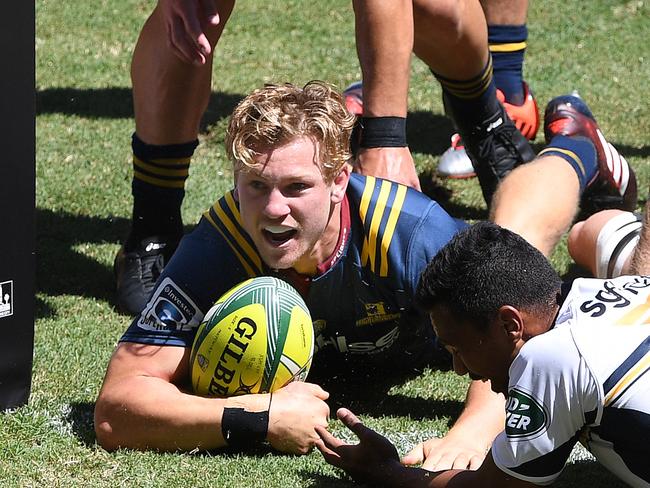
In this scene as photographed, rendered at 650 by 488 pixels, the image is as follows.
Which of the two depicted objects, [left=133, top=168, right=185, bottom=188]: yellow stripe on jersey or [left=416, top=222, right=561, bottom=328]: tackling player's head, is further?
[left=133, top=168, right=185, bottom=188]: yellow stripe on jersey

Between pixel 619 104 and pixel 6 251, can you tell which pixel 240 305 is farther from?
pixel 619 104

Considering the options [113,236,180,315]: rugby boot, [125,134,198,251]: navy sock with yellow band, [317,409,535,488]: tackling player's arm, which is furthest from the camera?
[125,134,198,251]: navy sock with yellow band

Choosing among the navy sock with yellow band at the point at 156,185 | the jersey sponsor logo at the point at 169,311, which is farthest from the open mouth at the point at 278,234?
the navy sock with yellow band at the point at 156,185

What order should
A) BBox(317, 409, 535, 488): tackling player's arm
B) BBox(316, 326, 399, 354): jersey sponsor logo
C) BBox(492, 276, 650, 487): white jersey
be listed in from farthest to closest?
BBox(316, 326, 399, 354): jersey sponsor logo < BBox(317, 409, 535, 488): tackling player's arm < BBox(492, 276, 650, 487): white jersey

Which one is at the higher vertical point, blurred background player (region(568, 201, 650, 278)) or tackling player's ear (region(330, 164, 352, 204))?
tackling player's ear (region(330, 164, 352, 204))

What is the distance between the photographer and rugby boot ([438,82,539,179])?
19.2 feet

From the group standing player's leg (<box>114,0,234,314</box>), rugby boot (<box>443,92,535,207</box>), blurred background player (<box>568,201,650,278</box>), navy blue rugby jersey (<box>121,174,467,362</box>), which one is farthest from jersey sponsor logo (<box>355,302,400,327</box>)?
Result: rugby boot (<box>443,92,535,207</box>)

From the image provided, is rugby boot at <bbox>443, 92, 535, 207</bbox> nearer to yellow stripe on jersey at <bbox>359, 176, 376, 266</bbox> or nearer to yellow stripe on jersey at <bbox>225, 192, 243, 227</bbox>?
yellow stripe on jersey at <bbox>359, 176, 376, 266</bbox>

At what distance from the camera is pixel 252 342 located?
332cm

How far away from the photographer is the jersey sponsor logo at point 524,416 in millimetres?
2621

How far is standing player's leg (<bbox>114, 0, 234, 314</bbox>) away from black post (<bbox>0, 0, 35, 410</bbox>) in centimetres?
87

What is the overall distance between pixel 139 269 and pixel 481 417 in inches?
67.2

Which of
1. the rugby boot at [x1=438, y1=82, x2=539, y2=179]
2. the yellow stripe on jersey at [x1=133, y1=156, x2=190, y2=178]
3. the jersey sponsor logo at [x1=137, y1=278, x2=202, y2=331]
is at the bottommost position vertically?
the rugby boot at [x1=438, y1=82, x2=539, y2=179]

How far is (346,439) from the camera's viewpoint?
3.56 metres
